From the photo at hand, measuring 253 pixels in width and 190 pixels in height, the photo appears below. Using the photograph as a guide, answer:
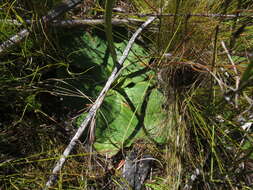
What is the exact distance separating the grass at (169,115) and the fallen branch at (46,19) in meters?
0.03

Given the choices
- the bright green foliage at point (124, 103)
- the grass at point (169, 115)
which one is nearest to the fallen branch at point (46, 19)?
the grass at point (169, 115)

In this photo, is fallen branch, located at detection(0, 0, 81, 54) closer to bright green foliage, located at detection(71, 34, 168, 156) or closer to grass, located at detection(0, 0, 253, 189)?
grass, located at detection(0, 0, 253, 189)

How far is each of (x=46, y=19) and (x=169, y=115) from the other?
55 centimetres

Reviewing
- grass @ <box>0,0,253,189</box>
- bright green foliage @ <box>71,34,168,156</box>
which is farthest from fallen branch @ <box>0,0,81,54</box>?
bright green foliage @ <box>71,34,168,156</box>

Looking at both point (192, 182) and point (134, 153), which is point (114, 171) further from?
point (192, 182)

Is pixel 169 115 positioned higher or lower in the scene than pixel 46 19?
lower

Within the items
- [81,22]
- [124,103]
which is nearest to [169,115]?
[124,103]

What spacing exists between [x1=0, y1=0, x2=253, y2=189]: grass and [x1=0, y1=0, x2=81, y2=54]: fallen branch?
1.0 inches

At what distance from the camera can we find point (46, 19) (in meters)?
0.80

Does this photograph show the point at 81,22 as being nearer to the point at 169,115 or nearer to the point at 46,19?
the point at 46,19

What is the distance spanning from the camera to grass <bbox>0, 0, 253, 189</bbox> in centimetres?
83

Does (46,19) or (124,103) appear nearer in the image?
(46,19)

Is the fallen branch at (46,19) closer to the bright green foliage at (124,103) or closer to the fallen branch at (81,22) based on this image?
the fallen branch at (81,22)

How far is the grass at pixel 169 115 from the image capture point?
827 mm
